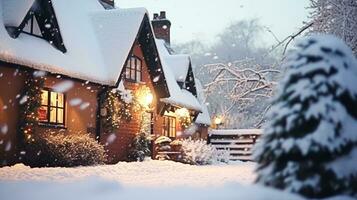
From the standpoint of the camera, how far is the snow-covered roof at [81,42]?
1333 cm

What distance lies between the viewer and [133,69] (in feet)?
66.7

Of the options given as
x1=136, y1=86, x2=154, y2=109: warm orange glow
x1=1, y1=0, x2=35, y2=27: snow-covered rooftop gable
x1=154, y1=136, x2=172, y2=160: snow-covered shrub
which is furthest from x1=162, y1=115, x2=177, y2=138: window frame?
x1=1, y1=0, x2=35, y2=27: snow-covered rooftop gable

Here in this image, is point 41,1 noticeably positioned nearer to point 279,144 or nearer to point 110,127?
point 110,127

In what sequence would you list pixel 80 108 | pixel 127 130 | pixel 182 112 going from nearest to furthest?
pixel 80 108 → pixel 127 130 → pixel 182 112

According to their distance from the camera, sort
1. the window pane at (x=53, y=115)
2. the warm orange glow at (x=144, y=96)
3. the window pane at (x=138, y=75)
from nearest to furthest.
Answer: the window pane at (x=53, y=115) → the warm orange glow at (x=144, y=96) → the window pane at (x=138, y=75)

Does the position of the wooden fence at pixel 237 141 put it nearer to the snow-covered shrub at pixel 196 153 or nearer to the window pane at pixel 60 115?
the snow-covered shrub at pixel 196 153

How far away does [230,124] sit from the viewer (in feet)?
175

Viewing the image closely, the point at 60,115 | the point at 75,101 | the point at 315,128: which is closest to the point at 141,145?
the point at 75,101

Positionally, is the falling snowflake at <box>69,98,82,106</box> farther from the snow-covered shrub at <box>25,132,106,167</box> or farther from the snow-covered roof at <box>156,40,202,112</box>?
the snow-covered roof at <box>156,40,202,112</box>

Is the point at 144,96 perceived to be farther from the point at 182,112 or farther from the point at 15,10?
the point at 15,10

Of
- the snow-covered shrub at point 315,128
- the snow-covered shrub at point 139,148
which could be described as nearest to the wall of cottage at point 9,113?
the snow-covered shrub at point 139,148

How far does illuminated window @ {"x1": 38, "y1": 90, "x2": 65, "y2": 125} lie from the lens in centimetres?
1452

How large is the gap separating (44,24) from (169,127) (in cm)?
1162

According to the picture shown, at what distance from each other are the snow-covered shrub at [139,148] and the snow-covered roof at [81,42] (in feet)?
12.0
